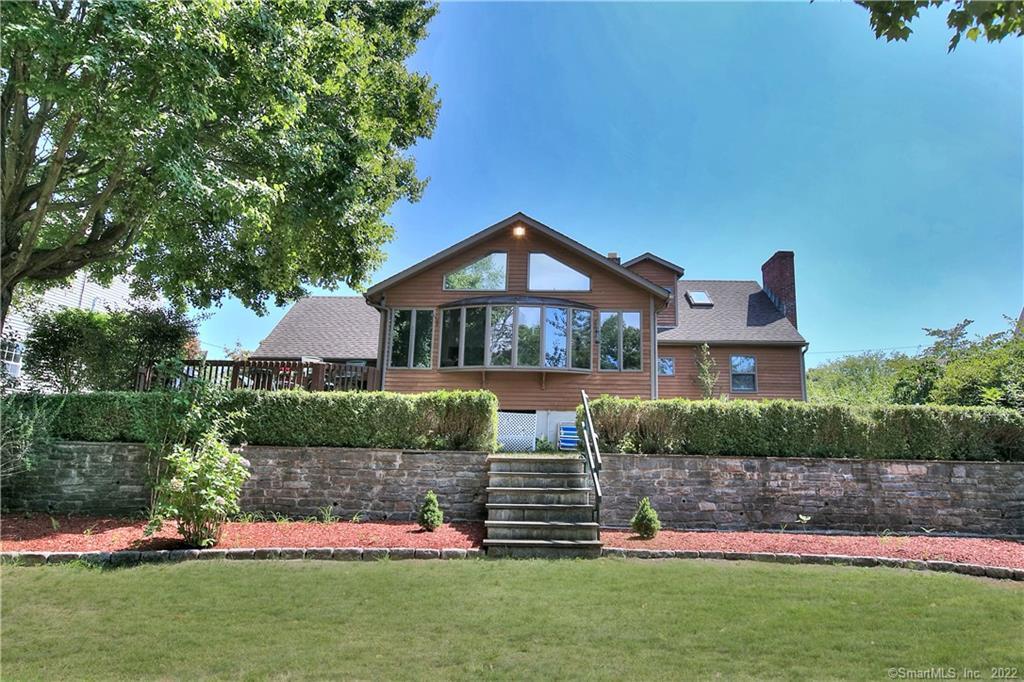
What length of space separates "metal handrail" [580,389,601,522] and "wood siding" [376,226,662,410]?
220 inches

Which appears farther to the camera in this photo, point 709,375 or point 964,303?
point 709,375

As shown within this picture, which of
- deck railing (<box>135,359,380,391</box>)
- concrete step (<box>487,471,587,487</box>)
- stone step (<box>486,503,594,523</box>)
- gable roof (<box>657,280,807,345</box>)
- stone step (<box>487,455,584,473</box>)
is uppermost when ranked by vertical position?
gable roof (<box>657,280,807,345</box>)

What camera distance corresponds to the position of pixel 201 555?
600 cm

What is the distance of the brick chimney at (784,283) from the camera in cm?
1969

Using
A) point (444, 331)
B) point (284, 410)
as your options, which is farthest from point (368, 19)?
point (284, 410)

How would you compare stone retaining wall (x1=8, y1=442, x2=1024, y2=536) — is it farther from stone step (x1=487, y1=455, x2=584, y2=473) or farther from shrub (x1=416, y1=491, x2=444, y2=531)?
shrub (x1=416, y1=491, x2=444, y2=531)

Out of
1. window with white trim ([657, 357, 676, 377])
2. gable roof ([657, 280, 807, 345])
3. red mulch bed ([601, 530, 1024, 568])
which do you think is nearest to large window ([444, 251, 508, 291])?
gable roof ([657, 280, 807, 345])

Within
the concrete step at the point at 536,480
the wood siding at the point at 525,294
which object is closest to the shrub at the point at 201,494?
the concrete step at the point at 536,480

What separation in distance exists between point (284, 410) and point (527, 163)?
37.0 feet

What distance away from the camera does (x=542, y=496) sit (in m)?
7.18

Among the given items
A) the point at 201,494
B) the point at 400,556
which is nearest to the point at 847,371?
the point at 400,556

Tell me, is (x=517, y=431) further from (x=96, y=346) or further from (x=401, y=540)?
(x=96, y=346)

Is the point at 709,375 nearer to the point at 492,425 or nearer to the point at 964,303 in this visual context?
the point at 964,303

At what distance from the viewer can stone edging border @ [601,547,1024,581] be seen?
19.7 ft
